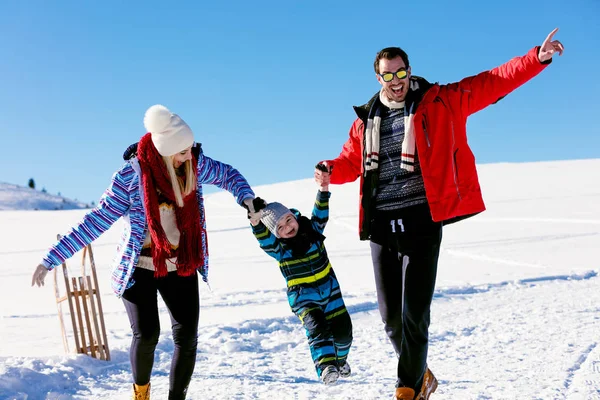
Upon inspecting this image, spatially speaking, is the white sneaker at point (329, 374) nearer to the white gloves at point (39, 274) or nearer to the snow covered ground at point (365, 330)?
the snow covered ground at point (365, 330)

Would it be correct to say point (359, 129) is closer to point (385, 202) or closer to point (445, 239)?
point (385, 202)

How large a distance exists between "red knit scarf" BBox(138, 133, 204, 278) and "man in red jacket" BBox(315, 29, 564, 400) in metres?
0.99

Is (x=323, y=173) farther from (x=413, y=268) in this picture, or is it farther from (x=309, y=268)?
(x=413, y=268)

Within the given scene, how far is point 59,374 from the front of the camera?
5.07 meters

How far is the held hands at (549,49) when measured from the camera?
3322 millimetres

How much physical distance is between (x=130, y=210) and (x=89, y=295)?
9.34ft

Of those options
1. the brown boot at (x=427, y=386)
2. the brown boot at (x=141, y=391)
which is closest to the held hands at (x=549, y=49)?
the brown boot at (x=427, y=386)

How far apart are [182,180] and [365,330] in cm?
379

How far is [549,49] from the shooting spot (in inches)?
131

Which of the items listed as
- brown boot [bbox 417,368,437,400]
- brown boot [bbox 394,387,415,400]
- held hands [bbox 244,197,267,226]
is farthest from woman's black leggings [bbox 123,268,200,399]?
brown boot [bbox 417,368,437,400]

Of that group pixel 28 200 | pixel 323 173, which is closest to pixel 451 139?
pixel 323 173

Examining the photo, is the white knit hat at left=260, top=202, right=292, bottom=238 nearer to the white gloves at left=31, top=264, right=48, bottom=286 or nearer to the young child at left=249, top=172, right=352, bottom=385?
the young child at left=249, top=172, right=352, bottom=385

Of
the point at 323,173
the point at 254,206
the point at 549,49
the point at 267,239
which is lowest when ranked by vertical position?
the point at 267,239

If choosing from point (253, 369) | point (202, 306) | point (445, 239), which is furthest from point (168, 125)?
point (445, 239)
